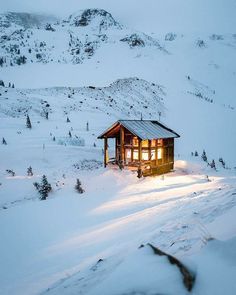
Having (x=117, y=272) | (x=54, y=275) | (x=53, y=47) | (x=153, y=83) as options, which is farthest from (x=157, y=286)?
(x=53, y=47)

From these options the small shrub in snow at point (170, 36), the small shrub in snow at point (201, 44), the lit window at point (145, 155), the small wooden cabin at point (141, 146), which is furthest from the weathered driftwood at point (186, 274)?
the small shrub in snow at point (170, 36)

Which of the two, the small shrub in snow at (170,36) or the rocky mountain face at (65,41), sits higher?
the small shrub in snow at (170,36)

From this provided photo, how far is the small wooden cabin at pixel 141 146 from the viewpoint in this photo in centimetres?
2050

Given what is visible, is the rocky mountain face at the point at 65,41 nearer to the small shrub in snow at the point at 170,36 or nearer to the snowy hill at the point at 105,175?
the snowy hill at the point at 105,175

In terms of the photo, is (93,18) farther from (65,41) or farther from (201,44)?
(201,44)

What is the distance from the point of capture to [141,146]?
20.5 meters

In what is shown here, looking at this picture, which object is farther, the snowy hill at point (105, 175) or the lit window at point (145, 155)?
the lit window at point (145, 155)

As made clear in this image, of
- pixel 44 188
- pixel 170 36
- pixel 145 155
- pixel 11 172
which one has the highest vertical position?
pixel 170 36

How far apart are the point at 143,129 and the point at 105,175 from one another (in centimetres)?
415

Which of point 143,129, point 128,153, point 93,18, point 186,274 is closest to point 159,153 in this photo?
point 128,153

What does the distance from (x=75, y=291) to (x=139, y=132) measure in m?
15.1

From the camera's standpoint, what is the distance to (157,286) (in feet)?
14.2

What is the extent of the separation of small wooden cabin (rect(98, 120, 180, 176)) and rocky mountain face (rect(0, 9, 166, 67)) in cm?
4093

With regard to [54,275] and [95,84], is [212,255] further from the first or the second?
[95,84]
